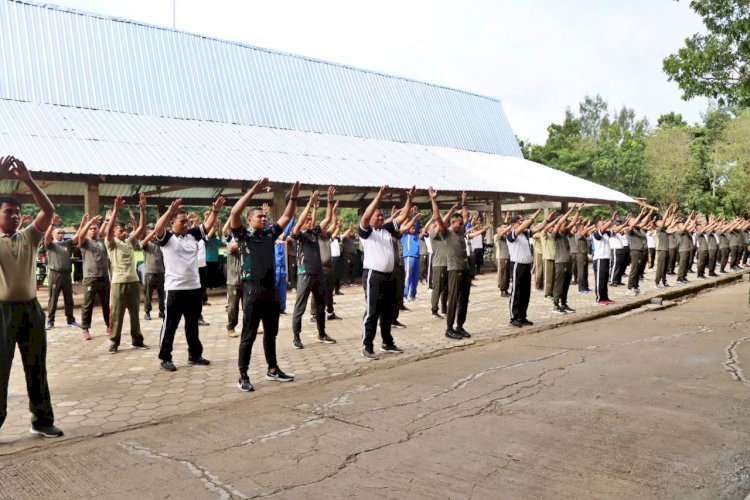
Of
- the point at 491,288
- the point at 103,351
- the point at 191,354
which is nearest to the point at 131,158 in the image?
the point at 103,351

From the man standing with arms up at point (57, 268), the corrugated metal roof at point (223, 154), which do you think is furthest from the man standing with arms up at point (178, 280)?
the corrugated metal roof at point (223, 154)

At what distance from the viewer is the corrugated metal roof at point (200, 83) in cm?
1602

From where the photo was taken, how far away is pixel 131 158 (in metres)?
14.1

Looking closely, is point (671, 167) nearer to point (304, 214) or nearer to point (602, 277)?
point (602, 277)

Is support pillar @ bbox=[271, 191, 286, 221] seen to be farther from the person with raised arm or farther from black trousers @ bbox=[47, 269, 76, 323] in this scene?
the person with raised arm

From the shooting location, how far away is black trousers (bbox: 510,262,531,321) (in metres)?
10.0

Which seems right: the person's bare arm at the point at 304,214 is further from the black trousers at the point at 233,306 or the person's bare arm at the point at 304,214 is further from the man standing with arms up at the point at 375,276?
the black trousers at the point at 233,306

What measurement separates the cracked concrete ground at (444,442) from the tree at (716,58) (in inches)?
419

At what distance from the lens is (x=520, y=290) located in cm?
1016

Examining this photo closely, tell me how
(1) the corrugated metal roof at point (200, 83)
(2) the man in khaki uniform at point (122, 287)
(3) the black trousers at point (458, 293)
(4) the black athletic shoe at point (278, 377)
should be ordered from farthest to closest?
(1) the corrugated metal roof at point (200, 83)
(3) the black trousers at point (458, 293)
(2) the man in khaki uniform at point (122, 287)
(4) the black athletic shoe at point (278, 377)

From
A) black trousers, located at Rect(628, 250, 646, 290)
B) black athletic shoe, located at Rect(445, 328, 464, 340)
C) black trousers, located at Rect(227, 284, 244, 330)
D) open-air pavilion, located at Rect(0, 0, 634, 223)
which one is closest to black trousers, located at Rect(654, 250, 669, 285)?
black trousers, located at Rect(628, 250, 646, 290)

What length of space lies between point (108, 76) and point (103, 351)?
36.3ft

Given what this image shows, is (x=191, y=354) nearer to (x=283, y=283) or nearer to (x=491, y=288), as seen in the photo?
(x=283, y=283)

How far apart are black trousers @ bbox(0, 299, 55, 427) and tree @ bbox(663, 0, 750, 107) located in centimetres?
1503
